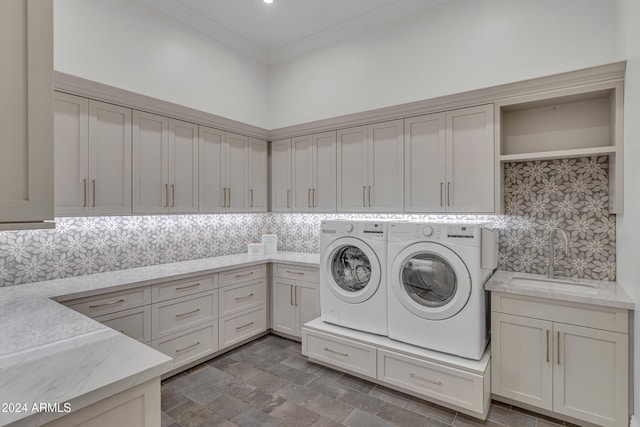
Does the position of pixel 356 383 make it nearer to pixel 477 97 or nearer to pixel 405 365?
pixel 405 365

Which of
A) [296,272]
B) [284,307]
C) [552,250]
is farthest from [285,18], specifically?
[552,250]

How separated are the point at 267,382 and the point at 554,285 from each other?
2.51 meters

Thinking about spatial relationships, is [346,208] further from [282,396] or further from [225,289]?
[282,396]

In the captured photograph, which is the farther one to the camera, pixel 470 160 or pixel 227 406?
pixel 470 160

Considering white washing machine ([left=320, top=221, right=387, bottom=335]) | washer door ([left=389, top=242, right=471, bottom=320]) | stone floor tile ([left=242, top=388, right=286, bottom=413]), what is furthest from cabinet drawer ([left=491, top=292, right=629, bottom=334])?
stone floor tile ([left=242, top=388, right=286, bottom=413])

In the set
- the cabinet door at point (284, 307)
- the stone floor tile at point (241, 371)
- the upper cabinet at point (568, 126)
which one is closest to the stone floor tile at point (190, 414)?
the stone floor tile at point (241, 371)

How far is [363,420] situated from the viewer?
90.4 inches

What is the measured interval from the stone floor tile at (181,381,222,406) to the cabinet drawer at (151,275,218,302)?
30.1 inches

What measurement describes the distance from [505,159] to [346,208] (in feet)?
5.25

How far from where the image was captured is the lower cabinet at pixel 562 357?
2.09 metres

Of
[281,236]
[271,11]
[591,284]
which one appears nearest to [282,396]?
[281,236]

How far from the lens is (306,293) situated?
3.53 m

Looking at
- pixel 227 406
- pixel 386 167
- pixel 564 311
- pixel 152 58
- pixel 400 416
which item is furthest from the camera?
pixel 386 167

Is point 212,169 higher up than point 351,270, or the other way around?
point 212,169
